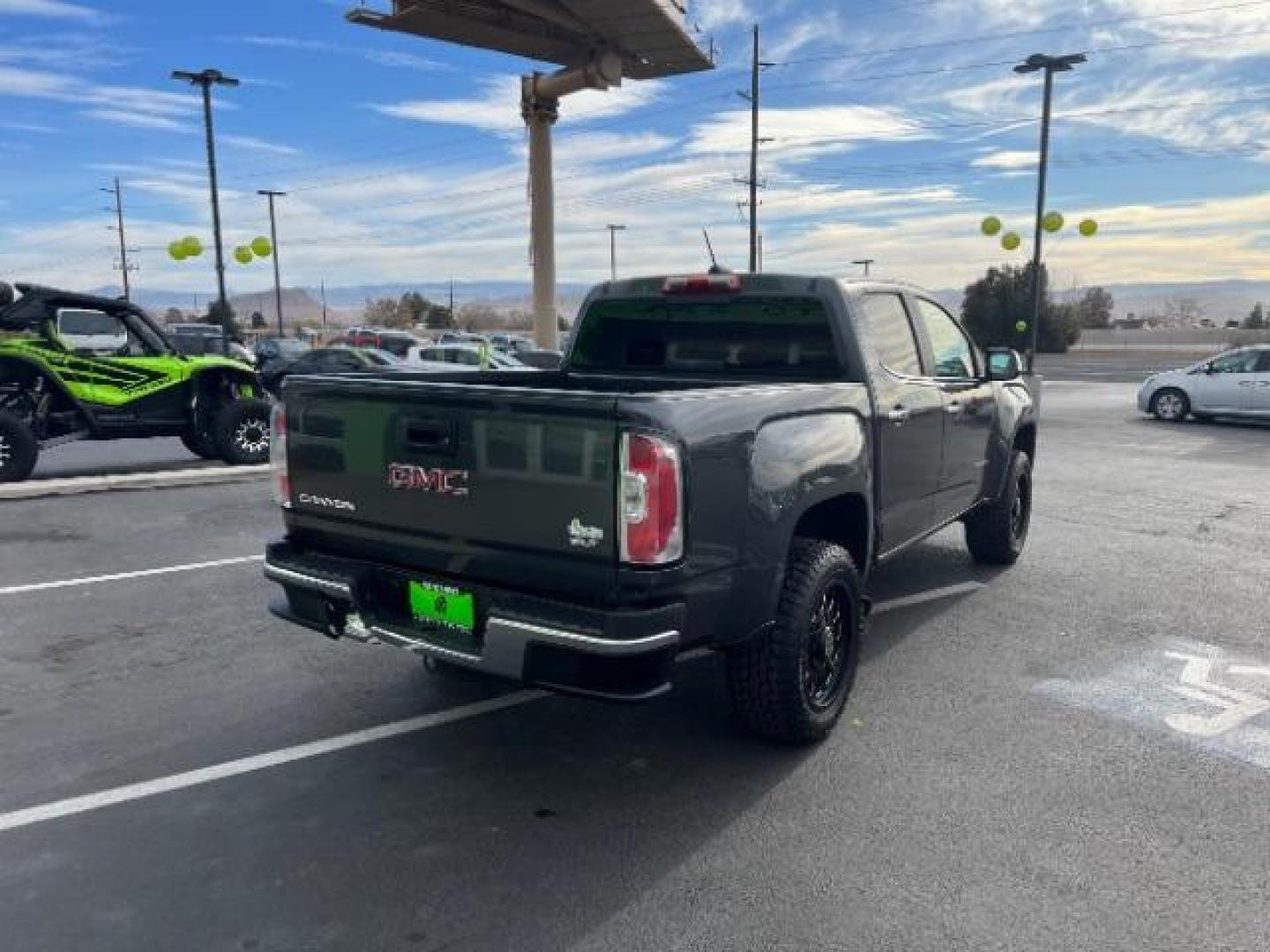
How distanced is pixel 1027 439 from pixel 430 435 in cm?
531

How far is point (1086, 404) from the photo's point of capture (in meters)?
24.3

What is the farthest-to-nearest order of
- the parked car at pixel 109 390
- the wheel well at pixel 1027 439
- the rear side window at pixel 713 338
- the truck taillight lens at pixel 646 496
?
1. the parked car at pixel 109 390
2. the wheel well at pixel 1027 439
3. the rear side window at pixel 713 338
4. the truck taillight lens at pixel 646 496

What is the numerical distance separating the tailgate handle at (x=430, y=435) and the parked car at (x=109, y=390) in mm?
8501

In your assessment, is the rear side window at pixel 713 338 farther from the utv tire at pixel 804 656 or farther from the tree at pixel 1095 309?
the tree at pixel 1095 309

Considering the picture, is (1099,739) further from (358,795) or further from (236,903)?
(236,903)

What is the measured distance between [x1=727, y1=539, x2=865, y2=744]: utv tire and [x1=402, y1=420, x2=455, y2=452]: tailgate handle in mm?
1379

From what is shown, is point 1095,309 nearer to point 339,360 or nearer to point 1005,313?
point 1005,313

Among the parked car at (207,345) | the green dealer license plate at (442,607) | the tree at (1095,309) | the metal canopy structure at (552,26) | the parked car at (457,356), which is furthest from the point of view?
the tree at (1095,309)

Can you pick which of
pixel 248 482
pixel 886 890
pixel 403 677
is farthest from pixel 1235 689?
pixel 248 482

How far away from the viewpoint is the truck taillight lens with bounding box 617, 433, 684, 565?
10.4ft

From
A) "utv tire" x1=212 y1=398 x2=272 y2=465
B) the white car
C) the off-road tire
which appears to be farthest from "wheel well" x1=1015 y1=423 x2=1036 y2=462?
the off-road tire

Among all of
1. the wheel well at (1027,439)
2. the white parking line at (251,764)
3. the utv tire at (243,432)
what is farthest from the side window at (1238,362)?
the white parking line at (251,764)

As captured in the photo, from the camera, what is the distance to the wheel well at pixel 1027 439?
7312mm

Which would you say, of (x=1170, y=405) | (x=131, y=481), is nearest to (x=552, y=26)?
(x=1170, y=405)
